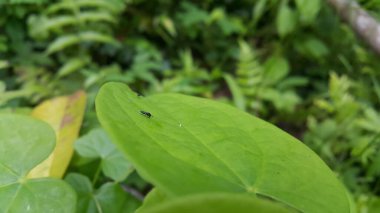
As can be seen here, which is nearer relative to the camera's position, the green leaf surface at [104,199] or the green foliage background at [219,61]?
the green leaf surface at [104,199]

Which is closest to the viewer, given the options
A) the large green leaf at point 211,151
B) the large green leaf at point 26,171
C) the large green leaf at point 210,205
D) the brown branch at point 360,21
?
the large green leaf at point 210,205

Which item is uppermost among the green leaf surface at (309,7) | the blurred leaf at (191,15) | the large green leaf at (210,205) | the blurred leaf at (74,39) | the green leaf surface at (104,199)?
the large green leaf at (210,205)

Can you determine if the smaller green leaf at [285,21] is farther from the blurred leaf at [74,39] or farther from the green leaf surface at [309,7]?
the blurred leaf at [74,39]

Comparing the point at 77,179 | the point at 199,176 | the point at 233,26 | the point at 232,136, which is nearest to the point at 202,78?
the point at 233,26

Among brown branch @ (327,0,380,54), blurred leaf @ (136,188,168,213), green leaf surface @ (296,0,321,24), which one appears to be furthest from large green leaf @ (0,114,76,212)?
green leaf surface @ (296,0,321,24)

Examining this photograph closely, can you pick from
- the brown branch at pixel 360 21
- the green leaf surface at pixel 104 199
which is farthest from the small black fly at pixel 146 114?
the brown branch at pixel 360 21

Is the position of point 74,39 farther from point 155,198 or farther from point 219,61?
point 155,198
